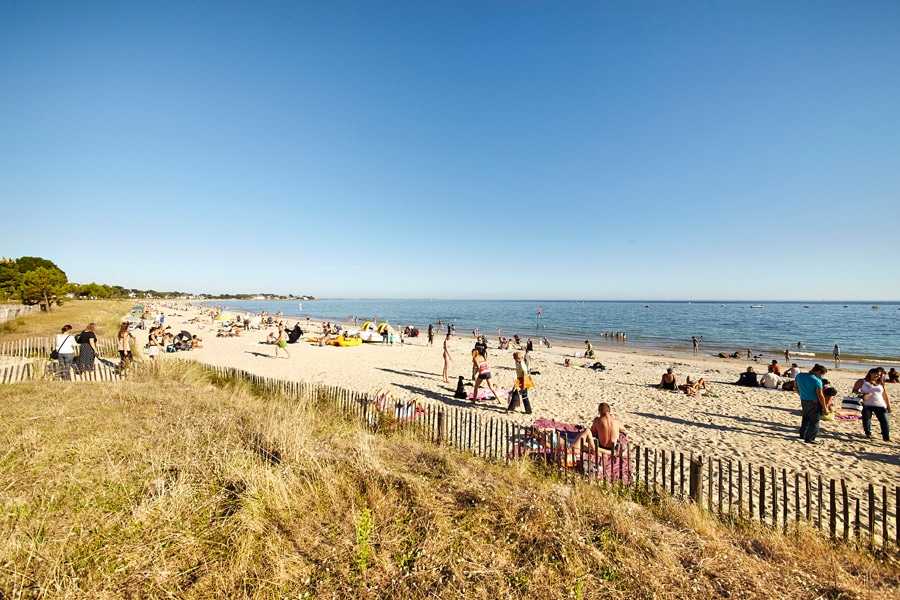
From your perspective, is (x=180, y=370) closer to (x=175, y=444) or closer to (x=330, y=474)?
(x=175, y=444)

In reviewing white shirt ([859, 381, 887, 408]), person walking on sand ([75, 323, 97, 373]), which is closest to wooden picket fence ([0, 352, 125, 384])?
person walking on sand ([75, 323, 97, 373])

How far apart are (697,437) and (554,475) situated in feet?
17.5

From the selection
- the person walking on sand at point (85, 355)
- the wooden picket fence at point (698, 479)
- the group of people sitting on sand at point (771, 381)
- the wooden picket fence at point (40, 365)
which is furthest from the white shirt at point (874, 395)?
the person walking on sand at point (85, 355)

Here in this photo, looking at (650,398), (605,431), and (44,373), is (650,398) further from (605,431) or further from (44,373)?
(44,373)

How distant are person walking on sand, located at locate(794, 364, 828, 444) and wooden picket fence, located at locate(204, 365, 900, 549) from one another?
1.81m

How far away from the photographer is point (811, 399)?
8.05 metres

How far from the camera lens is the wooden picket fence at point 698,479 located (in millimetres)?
4539

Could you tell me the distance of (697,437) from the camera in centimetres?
898

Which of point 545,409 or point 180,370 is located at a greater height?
point 180,370

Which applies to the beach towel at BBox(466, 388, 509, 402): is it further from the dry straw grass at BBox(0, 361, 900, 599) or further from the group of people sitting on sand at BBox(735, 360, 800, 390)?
the group of people sitting on sand at BBox(735, 360, 800, 390)

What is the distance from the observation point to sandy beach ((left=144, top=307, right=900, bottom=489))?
791 centimetres

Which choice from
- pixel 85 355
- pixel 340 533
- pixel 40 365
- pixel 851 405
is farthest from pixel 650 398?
pixel 40 365

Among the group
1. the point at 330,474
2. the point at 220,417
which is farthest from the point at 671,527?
the point at 220,417

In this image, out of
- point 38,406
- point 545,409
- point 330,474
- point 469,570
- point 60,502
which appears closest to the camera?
point 469,570
